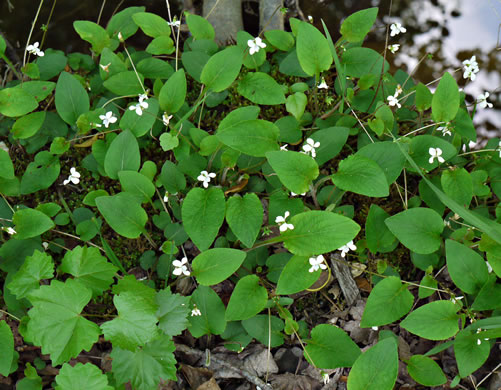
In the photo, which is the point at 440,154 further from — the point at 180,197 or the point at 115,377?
the point at 115,377

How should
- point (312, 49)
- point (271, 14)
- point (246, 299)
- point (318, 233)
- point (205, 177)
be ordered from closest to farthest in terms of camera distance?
point (318, 233)
point (246, 299)
point (205, 177)
point (312, 49)
point (271, 14)

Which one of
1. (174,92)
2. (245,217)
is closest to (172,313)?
(245,217)

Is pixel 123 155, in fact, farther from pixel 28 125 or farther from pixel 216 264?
pixel 216 264

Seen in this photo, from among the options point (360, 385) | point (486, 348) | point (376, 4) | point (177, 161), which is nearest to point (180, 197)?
point (177, 161)

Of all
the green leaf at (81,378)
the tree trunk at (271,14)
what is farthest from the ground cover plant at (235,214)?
the tree trunk at (271,14)

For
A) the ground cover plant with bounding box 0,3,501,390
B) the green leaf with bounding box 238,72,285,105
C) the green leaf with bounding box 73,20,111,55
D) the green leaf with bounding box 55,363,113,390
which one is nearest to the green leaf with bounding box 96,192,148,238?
the ground cover plant with bounding box 0,3,501,390

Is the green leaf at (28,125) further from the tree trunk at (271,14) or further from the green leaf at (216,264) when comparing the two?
the tree trunk at (271,14)

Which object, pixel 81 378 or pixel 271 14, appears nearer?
pixel 81 378
